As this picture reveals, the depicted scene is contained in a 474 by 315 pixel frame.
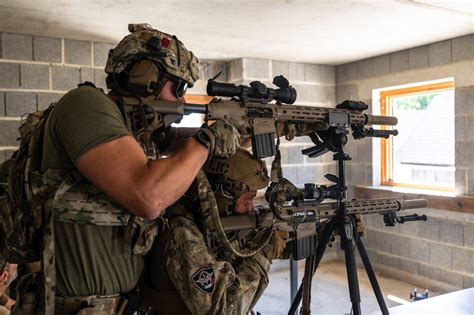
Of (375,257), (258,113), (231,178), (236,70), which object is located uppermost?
(236,70)

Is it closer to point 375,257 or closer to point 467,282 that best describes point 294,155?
point 375,257

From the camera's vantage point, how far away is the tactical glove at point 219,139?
3.86 ft

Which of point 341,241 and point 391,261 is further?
point 391,261

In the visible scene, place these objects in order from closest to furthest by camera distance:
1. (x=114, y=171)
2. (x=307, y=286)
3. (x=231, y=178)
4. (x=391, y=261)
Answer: (x=114, y=171) → (x=231, y=178) → (x=307, y=286) → (x=391, y=261)

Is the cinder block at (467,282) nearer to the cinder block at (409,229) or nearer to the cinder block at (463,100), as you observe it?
the cinder block at (409,229)

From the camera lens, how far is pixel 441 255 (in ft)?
12.6

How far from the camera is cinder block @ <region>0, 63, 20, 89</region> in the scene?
10.9 ft

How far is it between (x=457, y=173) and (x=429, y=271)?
91cm

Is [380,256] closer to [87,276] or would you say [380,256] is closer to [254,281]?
[254,281]

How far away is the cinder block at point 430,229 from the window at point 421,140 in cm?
29

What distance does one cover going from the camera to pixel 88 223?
113 centimetres

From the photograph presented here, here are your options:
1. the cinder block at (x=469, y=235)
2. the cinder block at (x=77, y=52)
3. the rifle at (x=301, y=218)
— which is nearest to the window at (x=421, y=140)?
the cinder block at (x=469, y=235)

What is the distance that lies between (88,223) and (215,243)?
0.42m

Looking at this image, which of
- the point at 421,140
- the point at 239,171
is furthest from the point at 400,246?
the point at 239,171
